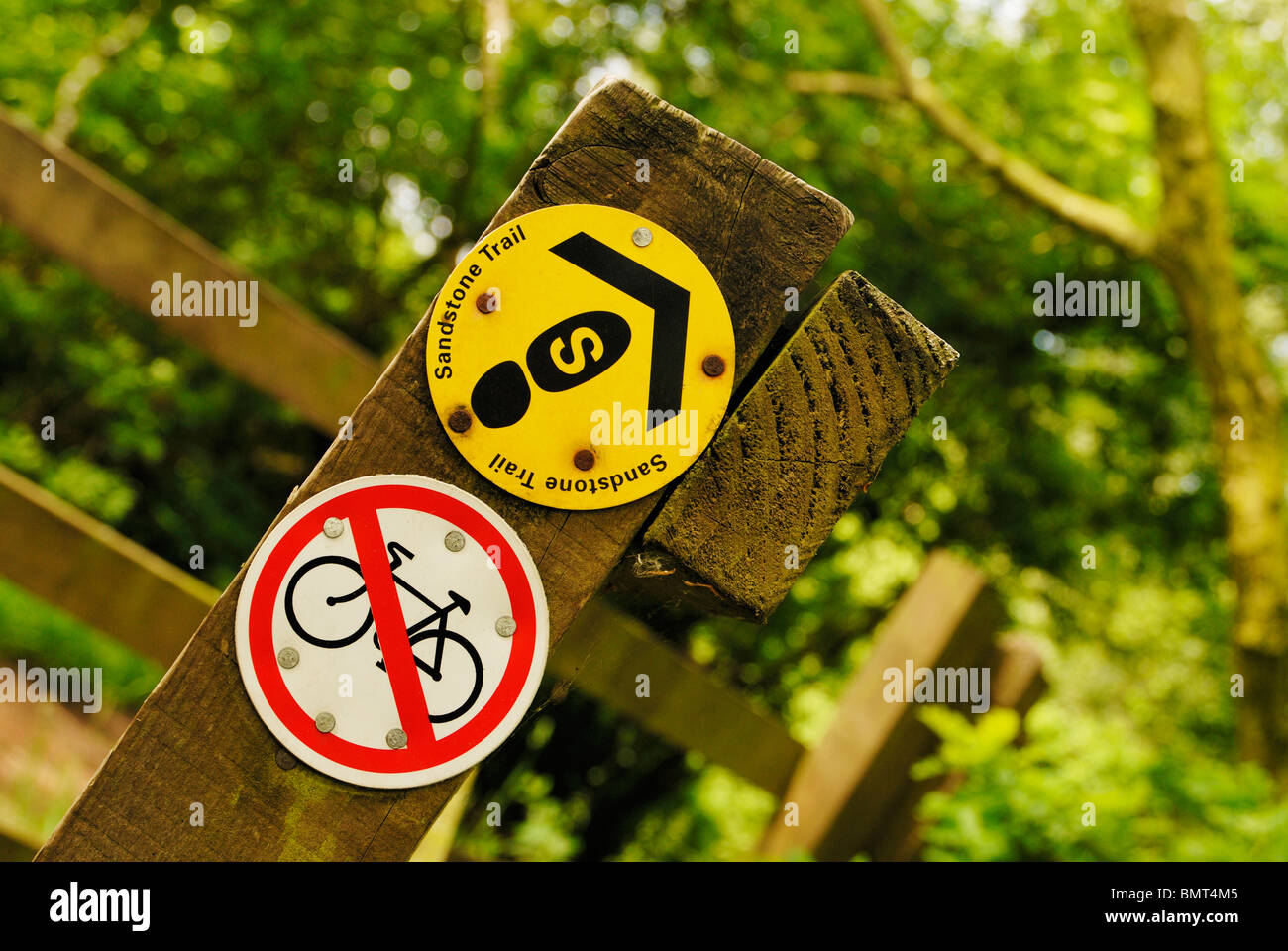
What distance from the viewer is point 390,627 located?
1036mm

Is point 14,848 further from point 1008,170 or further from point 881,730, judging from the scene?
point 1008,170

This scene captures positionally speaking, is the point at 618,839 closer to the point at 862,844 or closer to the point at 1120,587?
the point at 862,844

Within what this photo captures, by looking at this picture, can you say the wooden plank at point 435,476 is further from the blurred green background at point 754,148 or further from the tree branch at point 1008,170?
the tree branch at point 1008,170

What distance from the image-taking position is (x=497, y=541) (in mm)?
1040

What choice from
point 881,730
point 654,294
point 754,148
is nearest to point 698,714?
point 881,730

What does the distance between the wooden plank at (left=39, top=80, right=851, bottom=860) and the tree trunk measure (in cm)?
500

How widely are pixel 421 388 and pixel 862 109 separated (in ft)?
18.9

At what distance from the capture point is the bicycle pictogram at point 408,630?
40.6 inches

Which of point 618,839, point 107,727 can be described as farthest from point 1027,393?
point 107,727

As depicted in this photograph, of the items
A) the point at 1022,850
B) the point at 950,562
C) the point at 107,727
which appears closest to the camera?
the point at 1022,850

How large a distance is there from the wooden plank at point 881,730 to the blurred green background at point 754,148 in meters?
1.34

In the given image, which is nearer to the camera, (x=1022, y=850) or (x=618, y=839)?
(x=1022, y=850)

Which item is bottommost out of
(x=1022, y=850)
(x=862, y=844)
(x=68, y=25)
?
(x=862, y=844)

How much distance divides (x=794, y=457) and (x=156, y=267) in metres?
2.05
